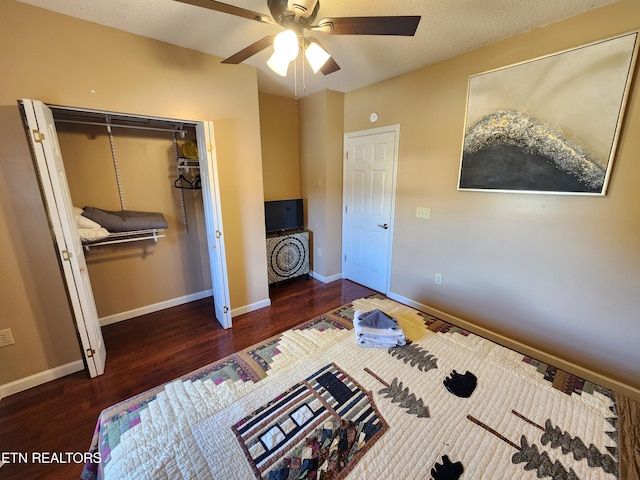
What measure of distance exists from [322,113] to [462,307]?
2.77 meters

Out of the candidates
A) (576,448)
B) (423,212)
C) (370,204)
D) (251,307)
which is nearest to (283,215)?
(370,204)

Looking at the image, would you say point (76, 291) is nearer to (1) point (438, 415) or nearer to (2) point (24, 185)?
(2) point (24, 185)

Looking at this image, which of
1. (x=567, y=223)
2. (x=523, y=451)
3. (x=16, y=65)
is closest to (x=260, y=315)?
(x=523, y=451)

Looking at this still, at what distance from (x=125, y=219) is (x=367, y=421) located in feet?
8.43

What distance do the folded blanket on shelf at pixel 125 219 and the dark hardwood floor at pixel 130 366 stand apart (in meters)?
1.03

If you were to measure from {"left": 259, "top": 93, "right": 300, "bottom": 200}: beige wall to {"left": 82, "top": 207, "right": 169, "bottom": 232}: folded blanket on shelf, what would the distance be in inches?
56.8

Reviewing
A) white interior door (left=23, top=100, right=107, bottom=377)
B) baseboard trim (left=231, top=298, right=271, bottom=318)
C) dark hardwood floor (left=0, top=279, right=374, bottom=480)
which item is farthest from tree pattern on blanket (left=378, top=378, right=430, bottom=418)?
white interior door (left=23, top=100, right=107, bottom=377)

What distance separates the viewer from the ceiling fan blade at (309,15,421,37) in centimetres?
121

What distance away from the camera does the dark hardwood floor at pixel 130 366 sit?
1.54 m

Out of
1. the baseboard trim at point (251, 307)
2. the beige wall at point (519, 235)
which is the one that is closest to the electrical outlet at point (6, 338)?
the baseboard trim at point (251, 307)

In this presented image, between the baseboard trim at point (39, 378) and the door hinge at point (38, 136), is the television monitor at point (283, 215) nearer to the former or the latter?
the door hinge at point (38, 136)

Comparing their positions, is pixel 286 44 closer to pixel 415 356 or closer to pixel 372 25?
pixel 372 25

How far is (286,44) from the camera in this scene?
54.6 inches

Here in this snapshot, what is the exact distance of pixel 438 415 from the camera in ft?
3.58
